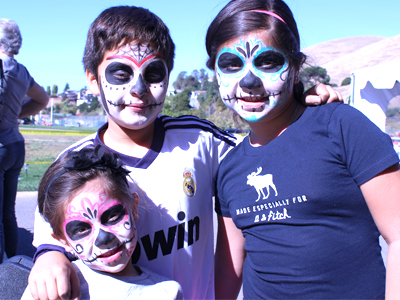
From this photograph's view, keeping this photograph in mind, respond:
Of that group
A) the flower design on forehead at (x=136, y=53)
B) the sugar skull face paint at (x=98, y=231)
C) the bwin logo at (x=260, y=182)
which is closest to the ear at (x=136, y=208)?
the sugar skull face paint at (x=98, y=231)

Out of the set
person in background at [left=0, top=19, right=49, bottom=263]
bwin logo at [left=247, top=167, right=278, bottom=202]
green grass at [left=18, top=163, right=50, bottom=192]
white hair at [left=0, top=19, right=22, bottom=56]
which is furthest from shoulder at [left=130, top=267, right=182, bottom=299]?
green grass at [left=18, top=163, right=50, bottom=192]

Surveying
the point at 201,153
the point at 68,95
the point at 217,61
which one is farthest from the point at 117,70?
the point at 68,95

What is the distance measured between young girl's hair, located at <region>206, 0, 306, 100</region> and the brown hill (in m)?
62.5

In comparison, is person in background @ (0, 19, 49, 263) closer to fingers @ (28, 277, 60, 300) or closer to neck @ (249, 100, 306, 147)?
fingers @ (28, 277, 60, 300)

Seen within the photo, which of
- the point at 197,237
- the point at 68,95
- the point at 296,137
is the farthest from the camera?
the point at 68,95

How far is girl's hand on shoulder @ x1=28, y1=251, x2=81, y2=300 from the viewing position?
1.24m

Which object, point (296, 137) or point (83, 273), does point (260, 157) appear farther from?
point (83, 273)

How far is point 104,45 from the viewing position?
1608 mm

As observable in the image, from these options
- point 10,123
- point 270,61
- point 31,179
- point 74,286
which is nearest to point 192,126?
point 270,61

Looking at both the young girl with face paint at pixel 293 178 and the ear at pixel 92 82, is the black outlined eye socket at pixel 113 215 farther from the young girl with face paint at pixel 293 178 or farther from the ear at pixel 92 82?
the ear at pixel 92 82

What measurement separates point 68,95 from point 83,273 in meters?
118

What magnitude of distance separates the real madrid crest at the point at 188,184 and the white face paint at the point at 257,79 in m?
0.40

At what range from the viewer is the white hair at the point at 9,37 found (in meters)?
3.09

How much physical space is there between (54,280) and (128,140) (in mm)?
711
